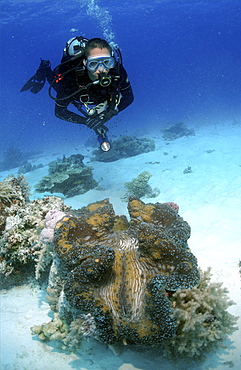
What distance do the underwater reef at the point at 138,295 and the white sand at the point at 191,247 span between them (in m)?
0.18

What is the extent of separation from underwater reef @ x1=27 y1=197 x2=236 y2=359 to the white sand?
18 cm

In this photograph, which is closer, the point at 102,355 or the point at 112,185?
the point at 102,355

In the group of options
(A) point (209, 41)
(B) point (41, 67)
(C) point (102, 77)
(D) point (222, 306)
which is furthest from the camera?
(A) point (209, 41)

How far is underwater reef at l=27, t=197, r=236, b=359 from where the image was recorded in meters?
1.92

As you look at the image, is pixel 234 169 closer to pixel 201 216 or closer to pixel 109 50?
pixel 201 216

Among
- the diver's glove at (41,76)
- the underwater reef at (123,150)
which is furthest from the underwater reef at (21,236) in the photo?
the underwater reef at (123,150)

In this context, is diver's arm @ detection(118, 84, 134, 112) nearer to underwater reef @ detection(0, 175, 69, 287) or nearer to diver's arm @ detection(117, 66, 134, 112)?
diver's arm @ detection(117, 66, 134, 112)

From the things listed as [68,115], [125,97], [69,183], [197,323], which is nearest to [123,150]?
[69,183]

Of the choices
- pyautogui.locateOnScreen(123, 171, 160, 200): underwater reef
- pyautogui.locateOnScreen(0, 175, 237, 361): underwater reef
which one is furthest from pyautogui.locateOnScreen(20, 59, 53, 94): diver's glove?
pyautogui.locateOnScreen(0, 175, 237, 361): underwater reef

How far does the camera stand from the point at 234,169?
336 inches

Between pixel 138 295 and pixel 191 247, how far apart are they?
2321 millimetres

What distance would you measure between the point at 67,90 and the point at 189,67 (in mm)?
134274

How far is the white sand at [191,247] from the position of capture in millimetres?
2307

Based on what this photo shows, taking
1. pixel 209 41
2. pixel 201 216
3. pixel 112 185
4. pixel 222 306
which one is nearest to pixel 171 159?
pixel 112 185
